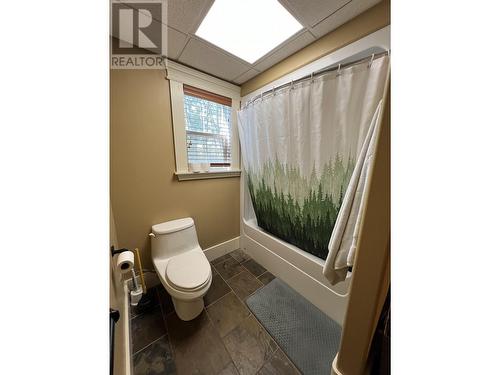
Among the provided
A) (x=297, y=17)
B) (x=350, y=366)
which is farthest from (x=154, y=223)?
(x=297, y=17)

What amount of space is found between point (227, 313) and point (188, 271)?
0.47 metres

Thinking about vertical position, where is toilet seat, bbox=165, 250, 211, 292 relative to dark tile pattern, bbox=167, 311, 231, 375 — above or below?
above

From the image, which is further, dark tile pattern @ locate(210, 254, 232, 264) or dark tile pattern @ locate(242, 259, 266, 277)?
dark tile pattern @ locate(210, 254, 232, 264)

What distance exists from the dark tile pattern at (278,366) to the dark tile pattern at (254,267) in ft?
2.35

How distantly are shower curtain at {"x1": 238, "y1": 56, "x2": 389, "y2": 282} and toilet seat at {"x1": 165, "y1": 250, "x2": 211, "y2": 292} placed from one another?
79 centimetres

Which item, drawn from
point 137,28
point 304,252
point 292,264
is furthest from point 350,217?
point 137,28

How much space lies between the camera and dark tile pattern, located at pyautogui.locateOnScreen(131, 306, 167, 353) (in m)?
1.13

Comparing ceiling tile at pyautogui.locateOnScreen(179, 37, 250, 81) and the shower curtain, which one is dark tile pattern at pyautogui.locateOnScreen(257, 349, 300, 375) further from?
ceiling tile at pyautogui.locateOnScreen(179, 37, 250, 81)

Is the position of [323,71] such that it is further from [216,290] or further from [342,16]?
[216,290]

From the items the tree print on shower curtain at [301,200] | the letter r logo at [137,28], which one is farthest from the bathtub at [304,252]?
the letter r logo at [137,28]

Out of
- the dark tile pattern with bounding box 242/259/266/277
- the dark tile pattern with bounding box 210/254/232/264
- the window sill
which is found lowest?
the dark tile pattern with bounding box 242/259/266/277

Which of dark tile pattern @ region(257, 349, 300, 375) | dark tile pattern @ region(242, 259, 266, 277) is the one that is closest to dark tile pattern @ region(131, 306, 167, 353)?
dark tile pattern @ region(257, 349, 300, 375)

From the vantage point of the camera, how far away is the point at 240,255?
2.08 meters

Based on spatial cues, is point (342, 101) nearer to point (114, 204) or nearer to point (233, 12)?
point (233, 12)
